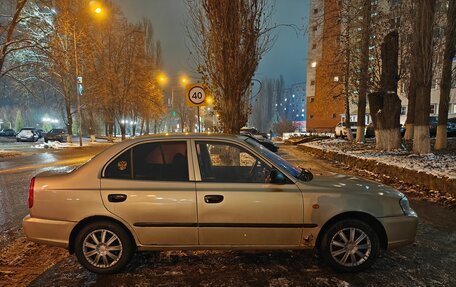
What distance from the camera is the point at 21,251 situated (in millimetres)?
4902

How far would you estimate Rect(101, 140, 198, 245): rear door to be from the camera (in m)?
3.96

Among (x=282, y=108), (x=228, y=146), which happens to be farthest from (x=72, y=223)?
(x=282, y=108)

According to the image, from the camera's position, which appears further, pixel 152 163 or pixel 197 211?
pixel 152 163

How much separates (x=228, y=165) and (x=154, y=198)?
1392mm

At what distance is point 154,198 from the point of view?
3957 mm

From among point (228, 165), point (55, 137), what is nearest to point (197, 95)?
point (228, 165)

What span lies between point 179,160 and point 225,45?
7.06 metres

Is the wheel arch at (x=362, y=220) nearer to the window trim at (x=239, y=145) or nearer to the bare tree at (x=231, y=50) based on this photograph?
the window trim at (x=239, y=145)

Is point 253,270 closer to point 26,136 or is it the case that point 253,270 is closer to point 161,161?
point 161,161

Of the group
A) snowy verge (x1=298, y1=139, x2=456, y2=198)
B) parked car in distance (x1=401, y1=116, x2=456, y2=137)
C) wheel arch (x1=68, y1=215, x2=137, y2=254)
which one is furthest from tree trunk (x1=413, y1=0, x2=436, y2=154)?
parked car in distance (x1=401, y1=116, x2=456, y2=137)

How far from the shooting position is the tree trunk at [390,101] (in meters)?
14.6

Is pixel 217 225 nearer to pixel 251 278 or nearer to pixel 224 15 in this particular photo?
pixel 251 278

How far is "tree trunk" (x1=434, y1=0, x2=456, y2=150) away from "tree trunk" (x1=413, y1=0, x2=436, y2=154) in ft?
5.32

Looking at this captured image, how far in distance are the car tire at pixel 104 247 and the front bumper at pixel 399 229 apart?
118 inches
